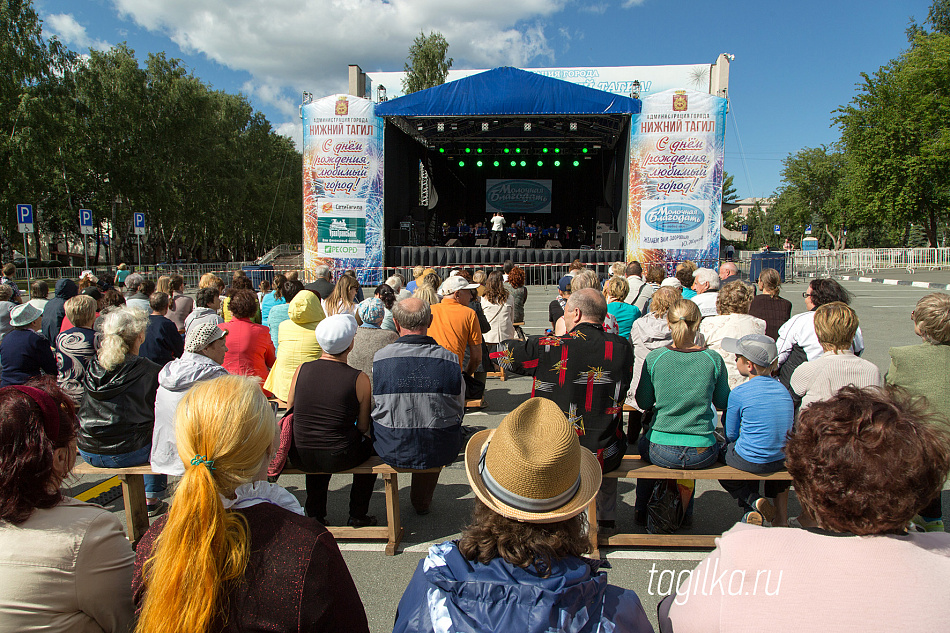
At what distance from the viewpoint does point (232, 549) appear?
4.26 feet

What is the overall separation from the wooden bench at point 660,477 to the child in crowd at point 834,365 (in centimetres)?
51

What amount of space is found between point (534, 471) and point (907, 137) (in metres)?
38.4

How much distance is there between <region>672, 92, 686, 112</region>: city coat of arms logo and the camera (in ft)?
52.3

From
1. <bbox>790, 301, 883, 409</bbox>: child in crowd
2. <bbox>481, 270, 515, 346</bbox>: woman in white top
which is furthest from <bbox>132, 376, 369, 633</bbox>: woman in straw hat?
<bbox>481, 270, 515, 346</bbox>: woman in white top

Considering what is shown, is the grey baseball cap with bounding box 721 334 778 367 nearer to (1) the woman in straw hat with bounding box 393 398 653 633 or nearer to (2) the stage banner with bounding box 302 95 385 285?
(1) the woman in straw hat with bounding box 393 398 653 633

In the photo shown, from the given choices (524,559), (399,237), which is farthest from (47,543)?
(399,237)

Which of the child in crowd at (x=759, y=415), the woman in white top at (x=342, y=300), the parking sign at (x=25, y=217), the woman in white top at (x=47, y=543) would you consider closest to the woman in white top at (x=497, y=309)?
the woman in white top at (x=342, y=300)

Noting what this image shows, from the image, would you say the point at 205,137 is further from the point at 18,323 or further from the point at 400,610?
the point at 400,610

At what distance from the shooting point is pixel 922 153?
2898cm

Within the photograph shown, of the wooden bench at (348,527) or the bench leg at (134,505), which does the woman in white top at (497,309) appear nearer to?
the wooden bench at (348,527)

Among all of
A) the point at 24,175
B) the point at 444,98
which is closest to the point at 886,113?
the point at 444,98

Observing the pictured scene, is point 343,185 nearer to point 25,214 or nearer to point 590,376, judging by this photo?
point 25,214

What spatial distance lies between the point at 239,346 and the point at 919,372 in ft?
15.1

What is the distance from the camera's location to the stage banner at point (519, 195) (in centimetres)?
2498
